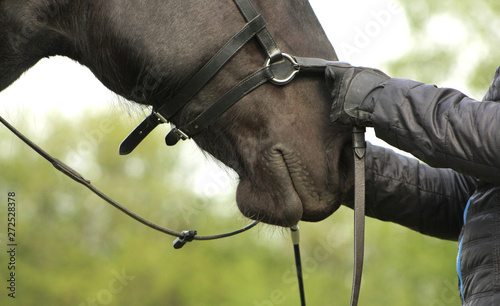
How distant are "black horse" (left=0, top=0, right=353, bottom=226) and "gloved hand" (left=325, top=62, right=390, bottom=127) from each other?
0.26ft

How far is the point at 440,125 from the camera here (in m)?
2.09

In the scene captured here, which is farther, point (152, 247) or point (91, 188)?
point (152, 247)

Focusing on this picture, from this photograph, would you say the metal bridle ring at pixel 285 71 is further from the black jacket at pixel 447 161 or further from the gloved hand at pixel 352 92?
the black jacket at pixel 447 161

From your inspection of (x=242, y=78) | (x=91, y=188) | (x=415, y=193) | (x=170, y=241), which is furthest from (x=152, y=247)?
(x=242, y=78)

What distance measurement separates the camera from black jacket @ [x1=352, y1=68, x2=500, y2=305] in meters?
2.06

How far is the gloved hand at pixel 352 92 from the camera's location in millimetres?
2092

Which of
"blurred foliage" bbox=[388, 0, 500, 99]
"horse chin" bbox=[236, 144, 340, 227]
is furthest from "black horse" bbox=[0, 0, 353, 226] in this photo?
"blurred foliage" bbox=[388, 0, 500, 99]

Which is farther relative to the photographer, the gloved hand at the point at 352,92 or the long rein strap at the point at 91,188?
the long rein strap at the point at 91,188

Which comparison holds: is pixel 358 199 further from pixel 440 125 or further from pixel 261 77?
pixel 261 77

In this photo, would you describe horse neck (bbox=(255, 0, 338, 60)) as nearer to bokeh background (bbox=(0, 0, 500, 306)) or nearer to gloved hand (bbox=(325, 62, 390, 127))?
gloved hand (bbox=(325, 62, 390, 127))

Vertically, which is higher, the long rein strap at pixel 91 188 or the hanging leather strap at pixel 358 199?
the long rein strap at pixel 91 188

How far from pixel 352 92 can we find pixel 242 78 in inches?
15.3

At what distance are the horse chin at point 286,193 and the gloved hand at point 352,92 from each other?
0.21 metres

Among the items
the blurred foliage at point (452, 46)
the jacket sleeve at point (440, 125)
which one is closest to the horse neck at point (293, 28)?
the jacket sleeve at point (440, 125)
